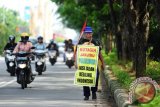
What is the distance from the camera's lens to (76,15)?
2360 inches

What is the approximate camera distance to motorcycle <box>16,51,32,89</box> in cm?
2028

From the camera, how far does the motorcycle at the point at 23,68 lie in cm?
2028

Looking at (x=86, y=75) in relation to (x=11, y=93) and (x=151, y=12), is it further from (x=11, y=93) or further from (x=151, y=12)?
(x=151, y=12)

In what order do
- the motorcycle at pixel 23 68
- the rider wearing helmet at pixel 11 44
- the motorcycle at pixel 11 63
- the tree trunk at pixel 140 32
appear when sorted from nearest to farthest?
the tree trunk at pixel 140 32, the motorcycle at pixel 23 68, the rider wearing helmet at pixel 11 44, the motorcycle at pixel 11 63

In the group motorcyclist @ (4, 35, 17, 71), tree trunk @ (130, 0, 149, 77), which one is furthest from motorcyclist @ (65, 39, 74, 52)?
tree trunk @ (130, 0, 149, 77)

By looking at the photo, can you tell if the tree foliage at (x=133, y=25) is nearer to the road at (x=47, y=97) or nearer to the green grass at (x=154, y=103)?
the road at (x=47, y=97)

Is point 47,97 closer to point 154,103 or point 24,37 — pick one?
point 24,37

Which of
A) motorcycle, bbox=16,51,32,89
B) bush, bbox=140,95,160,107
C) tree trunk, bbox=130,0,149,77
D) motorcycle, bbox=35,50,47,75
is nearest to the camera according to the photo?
bush, bbox=140,95,160,107

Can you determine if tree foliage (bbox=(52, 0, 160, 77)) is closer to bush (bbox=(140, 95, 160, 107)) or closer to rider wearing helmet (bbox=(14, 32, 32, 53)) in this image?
rider wearing helmet (bbox=(14, 32, 32, 53))

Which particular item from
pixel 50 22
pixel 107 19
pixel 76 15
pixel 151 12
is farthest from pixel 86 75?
pixel 50 22

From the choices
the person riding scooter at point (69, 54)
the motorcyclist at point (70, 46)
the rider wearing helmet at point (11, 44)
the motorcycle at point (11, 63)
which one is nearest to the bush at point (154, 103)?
the rider wearing helmet at point (11, 44)

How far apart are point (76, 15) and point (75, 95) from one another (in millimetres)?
41949

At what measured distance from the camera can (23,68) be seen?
66.7ft

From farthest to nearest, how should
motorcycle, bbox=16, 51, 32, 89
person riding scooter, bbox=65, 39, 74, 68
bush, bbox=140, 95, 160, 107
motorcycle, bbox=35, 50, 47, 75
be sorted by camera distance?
1. person riding scooter, bbox=65, 39, 74, 68
2. motorcycle, bbox=35, 50, 47, 75
3. motorcycle, bbox=16, 51, 32, 89
4. bush, bbox=140, 95, 160, 107
